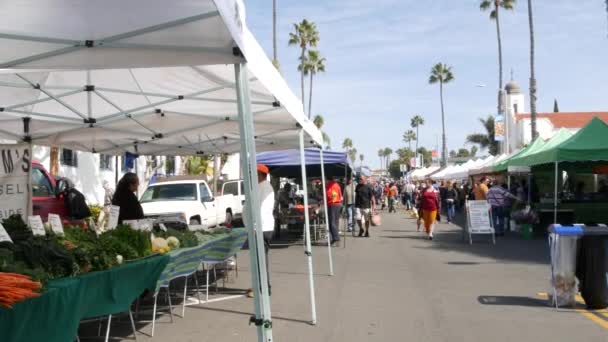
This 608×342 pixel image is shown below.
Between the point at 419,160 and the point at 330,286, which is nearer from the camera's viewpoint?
the point at 330,286

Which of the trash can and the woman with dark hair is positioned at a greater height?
the woman with dark hair

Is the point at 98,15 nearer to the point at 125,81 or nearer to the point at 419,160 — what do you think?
the point at 125,81

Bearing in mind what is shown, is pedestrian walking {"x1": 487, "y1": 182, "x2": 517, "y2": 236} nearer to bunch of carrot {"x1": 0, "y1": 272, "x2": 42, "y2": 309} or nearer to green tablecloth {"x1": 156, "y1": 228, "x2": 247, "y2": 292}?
green tablecloth {"x1": 156, "y1": 228, "x2": 247, "y2": 292}

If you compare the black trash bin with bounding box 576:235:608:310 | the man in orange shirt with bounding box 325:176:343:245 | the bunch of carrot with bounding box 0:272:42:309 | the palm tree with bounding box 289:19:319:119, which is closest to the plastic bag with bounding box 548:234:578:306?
the black trash bin with bounding box 576:235:608:310

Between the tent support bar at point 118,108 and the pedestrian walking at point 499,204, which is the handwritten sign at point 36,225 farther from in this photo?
the pedestrian walking at point 499,204

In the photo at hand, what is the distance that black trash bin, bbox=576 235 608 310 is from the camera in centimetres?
910

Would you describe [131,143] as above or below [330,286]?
above

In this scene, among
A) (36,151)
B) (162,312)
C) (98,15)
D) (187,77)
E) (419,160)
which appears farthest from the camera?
(419,160)

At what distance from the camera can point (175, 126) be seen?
447 inches

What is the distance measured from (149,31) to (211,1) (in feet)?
2.40

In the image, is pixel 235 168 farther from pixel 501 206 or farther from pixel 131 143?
pixel 131 143

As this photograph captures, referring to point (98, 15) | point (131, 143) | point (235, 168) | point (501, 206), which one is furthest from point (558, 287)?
point (235, 168)

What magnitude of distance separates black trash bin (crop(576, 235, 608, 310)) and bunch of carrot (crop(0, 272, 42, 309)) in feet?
23.6

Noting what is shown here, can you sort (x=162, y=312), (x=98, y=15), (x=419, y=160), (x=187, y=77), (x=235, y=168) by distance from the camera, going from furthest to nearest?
(x=419, y=160)
(x=235, y=168)
(x=162, y=312)
(x=187, y=77)
(x=98, y=15)
